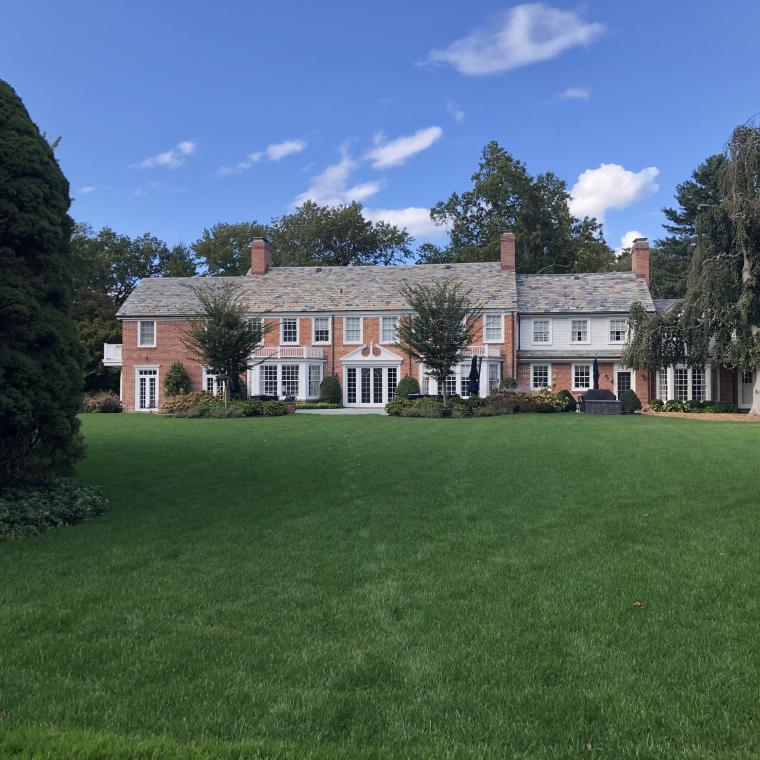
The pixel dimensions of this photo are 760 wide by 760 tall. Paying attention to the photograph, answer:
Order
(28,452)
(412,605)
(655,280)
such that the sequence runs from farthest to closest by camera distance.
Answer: (655,280)
(28,452)
(412,605)

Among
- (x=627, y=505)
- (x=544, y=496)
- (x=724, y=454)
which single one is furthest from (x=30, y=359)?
(x=724, y=454)

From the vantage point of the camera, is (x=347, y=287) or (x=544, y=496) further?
(x=347, y=287)

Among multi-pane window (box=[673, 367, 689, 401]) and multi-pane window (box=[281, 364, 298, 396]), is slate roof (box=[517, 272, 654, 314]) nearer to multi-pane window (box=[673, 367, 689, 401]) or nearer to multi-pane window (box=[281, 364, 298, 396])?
multi-pane window (box=[673, 367, 689, 401])

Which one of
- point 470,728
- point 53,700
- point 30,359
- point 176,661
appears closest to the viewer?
point 470,728

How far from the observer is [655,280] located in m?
48.9

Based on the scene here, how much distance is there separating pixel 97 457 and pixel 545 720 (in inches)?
422

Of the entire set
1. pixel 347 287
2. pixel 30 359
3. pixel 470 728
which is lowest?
pixel 470 728

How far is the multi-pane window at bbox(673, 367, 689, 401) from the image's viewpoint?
30.3 meters

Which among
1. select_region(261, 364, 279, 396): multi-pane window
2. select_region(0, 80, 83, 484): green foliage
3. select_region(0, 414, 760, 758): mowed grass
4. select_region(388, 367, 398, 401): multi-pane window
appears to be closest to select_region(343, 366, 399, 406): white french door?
select_region(388, 367, 398, 401): multi-pane window

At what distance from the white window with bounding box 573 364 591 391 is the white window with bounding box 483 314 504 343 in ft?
13.7

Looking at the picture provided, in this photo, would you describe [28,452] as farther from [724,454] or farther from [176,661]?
[724,454]

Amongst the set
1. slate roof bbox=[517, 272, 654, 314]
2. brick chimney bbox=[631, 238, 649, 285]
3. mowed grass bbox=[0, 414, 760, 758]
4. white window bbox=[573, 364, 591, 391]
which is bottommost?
mowed grass bbox=[0, 414, 760, 758]

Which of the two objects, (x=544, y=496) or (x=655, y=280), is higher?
(x=655, y=280)

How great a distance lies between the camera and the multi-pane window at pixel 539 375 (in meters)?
32.3
